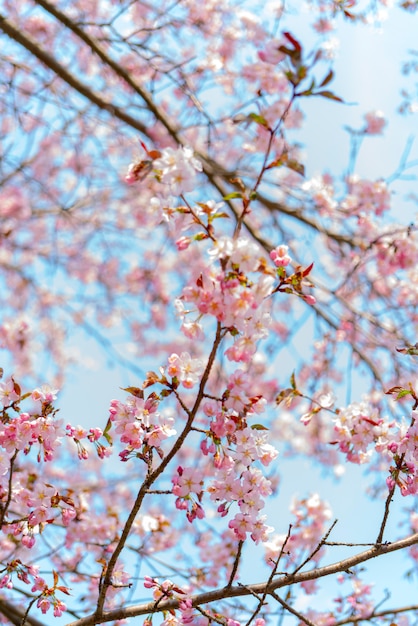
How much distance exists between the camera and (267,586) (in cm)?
166

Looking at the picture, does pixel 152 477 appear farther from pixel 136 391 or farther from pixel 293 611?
pixel 293 611

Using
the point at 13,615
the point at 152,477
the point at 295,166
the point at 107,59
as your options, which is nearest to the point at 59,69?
the point at 107,59

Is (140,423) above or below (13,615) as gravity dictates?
above

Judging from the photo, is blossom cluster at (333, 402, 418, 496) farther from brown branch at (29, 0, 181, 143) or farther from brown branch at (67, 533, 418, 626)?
brown branch at (29, 0, 181, 143)

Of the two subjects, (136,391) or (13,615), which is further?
(13,615)

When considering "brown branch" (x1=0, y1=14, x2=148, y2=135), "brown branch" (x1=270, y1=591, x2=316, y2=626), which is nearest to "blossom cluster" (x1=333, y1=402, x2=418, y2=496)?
"brown branch" (x1=270, y1=591, x2=316, y2=626)

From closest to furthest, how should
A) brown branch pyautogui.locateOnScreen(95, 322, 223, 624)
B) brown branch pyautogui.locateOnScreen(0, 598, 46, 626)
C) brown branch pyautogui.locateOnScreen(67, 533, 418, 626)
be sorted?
1. brown branch pyautogui.locateOnScreen(95, 322, 223, 624)
2. brown branch pyautogui.locateOnScreen(67, 533, 418, 626)
3. brown branch pyautogui.locateOnScreen(0, 598, 46, 626)

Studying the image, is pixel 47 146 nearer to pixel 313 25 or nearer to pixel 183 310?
pixel 313 25

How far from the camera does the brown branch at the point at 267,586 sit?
164 cm

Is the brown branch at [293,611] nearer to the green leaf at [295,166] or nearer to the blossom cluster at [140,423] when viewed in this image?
the blossom cluster at [140,423]

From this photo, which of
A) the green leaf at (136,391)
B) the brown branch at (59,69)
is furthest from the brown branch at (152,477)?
the brown branch at (59,69)

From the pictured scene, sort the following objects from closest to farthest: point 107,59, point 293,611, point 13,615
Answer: point 293,611
point 13,615
point 107,59

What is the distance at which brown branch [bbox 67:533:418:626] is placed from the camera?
1.64 metres

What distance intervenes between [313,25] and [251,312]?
4634 mm
